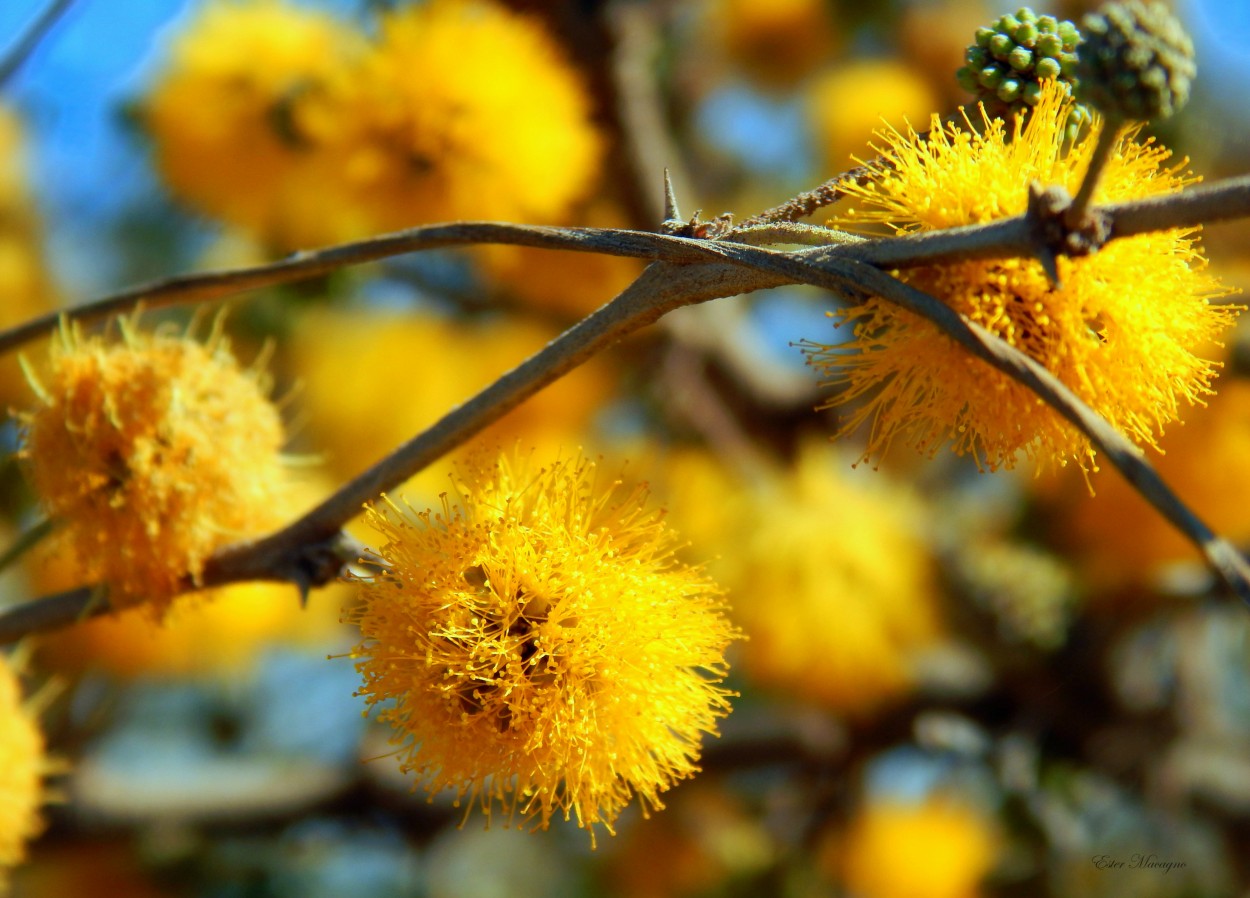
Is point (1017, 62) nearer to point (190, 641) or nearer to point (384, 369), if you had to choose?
point (190, 641)

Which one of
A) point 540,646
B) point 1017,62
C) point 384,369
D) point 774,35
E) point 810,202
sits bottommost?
point 540,646

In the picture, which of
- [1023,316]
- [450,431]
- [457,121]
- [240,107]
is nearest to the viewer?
[1023,316]

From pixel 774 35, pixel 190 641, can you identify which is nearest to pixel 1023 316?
pixel 190 641

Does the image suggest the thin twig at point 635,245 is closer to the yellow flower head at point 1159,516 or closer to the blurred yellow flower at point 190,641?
the yellow flower head at point 1159,516

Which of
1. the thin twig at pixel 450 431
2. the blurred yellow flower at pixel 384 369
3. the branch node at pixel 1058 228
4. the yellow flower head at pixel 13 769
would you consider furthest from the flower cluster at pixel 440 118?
the branch node at pixel 1058 228

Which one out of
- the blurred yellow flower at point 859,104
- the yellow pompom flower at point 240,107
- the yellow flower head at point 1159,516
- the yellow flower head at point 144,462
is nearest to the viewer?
the yellow flower head at point 144,462

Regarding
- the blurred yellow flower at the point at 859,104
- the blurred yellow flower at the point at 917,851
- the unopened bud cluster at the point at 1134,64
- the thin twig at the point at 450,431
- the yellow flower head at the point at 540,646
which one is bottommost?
the blurred yellow flower at the point at 917,851
